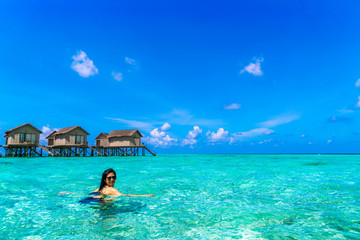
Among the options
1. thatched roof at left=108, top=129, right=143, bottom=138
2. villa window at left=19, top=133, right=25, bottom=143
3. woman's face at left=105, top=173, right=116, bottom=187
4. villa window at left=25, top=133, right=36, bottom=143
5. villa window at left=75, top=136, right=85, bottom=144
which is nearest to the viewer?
woman's face at left=105, top=173, right=116, bottom=187

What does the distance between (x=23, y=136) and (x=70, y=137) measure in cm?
749

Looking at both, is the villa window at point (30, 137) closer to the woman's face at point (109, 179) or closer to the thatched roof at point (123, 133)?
the thatched roof at point (123, 133)

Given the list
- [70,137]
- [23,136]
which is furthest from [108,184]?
[23,136]

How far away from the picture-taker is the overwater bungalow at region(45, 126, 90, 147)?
44969mm

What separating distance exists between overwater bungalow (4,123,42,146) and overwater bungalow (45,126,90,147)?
3624 millimetres

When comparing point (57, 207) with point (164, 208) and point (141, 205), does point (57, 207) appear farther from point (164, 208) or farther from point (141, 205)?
point (164, 208)

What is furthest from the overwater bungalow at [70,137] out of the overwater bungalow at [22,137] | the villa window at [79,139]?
the overwater bungalow at [22,137]

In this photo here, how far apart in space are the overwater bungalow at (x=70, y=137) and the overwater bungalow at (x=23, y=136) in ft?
11.9

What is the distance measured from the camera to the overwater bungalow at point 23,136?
41612 millimetres

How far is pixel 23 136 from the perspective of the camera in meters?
42.1

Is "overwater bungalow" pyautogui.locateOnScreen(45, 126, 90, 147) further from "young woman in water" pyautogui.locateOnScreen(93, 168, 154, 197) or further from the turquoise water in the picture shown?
"young woman in water" pyautogui.locateOnScreen(93, 168, 154, 197)

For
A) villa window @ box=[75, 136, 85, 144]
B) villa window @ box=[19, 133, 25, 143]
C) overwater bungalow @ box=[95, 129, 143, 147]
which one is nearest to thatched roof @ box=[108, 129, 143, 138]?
overwater bungalow @ box=[95, 129, 143, 147]

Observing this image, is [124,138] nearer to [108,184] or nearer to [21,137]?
[21,137]

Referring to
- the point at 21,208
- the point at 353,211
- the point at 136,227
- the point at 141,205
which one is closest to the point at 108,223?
the point at 136,227
